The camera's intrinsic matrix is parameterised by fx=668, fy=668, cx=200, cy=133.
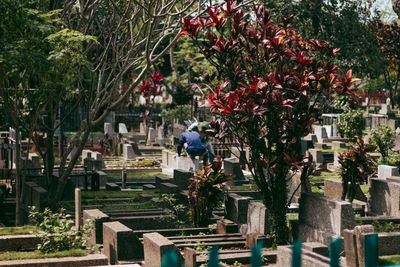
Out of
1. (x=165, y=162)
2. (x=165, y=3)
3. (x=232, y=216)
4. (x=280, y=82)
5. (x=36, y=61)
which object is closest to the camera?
(x=280, y=82)

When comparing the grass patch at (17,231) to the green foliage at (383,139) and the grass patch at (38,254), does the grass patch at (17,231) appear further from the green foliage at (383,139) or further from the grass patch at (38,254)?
the green foliage at (383,139)

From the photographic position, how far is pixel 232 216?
1400 centimetres

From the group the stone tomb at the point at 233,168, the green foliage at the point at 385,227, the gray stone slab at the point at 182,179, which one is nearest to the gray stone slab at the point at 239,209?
the green foliage at the point at 385,227

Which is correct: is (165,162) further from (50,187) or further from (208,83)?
(208,83)

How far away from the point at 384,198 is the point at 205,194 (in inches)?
162

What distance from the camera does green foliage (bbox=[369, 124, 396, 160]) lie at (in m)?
28.2

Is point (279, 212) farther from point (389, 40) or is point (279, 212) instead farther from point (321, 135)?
point (389, 40)

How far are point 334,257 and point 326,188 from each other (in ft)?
42.0

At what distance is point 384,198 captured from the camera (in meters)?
15.0

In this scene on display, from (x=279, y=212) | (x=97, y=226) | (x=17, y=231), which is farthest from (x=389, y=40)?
(x=17, y=231)

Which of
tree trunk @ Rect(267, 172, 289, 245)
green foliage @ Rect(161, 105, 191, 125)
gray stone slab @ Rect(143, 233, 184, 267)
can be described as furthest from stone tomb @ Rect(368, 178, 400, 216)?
green foliage @ Rect(161, 105, 191, 125)

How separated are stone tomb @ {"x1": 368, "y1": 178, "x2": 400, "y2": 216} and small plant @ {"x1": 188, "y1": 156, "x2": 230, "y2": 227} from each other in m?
3.55

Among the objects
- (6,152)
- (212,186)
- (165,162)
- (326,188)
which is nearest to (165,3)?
(212,186)

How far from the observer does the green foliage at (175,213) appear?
1435 centimetres
